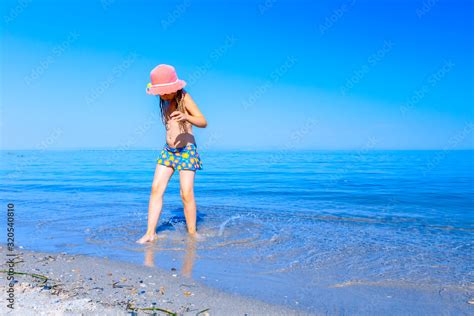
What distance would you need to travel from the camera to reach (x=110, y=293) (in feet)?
10.3

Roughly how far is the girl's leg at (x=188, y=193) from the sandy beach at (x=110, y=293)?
62.1 inches

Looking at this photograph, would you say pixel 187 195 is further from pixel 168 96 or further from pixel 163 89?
pixel 163 89

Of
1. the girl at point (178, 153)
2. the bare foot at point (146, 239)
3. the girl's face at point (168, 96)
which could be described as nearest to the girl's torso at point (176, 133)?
the girl at point (178, 153)

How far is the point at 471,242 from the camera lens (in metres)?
5.43

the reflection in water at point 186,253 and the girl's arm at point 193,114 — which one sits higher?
the girl's arm at point 193,114

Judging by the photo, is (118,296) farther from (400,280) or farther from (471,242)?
(471,242)

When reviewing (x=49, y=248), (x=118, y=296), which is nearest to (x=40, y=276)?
(x=118, y=296)

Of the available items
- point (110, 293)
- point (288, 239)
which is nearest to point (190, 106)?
point (288, 239)

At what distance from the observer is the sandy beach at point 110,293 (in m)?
2.73

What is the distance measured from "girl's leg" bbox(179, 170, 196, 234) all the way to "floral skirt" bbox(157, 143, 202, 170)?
9cm

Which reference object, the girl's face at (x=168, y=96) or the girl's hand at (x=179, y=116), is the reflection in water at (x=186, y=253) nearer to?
the girl's hand at (x=179, y=116)

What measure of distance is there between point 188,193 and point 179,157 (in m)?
0.51

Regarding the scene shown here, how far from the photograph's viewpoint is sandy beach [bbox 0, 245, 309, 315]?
2732 millimetres

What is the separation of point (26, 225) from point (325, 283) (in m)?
4.86
